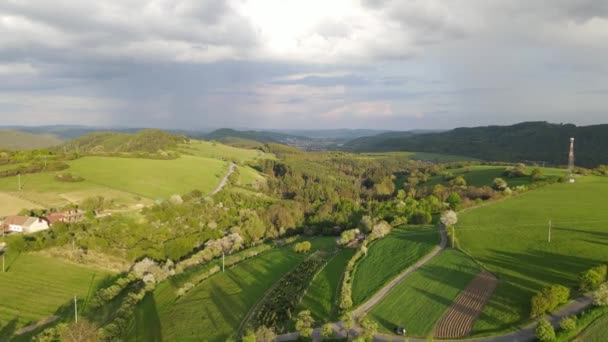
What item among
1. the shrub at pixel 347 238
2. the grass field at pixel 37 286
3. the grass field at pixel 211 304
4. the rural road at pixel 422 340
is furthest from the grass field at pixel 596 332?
the grass field at pixel 37 286

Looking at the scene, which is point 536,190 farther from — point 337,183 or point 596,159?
point 596,159

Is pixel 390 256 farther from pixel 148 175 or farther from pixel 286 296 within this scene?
pixel 148 175

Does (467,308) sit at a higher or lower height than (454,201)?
lower

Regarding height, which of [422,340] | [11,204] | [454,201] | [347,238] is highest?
[454,201]

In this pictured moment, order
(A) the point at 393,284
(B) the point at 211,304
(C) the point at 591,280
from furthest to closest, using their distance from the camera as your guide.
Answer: (B) the point at 211,304, (A) the point at 393,284, (C) the point at 591,280

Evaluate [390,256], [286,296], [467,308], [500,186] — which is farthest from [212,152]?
[467,308]

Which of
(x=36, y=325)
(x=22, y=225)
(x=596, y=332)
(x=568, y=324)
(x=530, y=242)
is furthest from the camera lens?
(x=22, y=225)

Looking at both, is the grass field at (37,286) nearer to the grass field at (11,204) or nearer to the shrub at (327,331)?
the grass field at (11,204)
